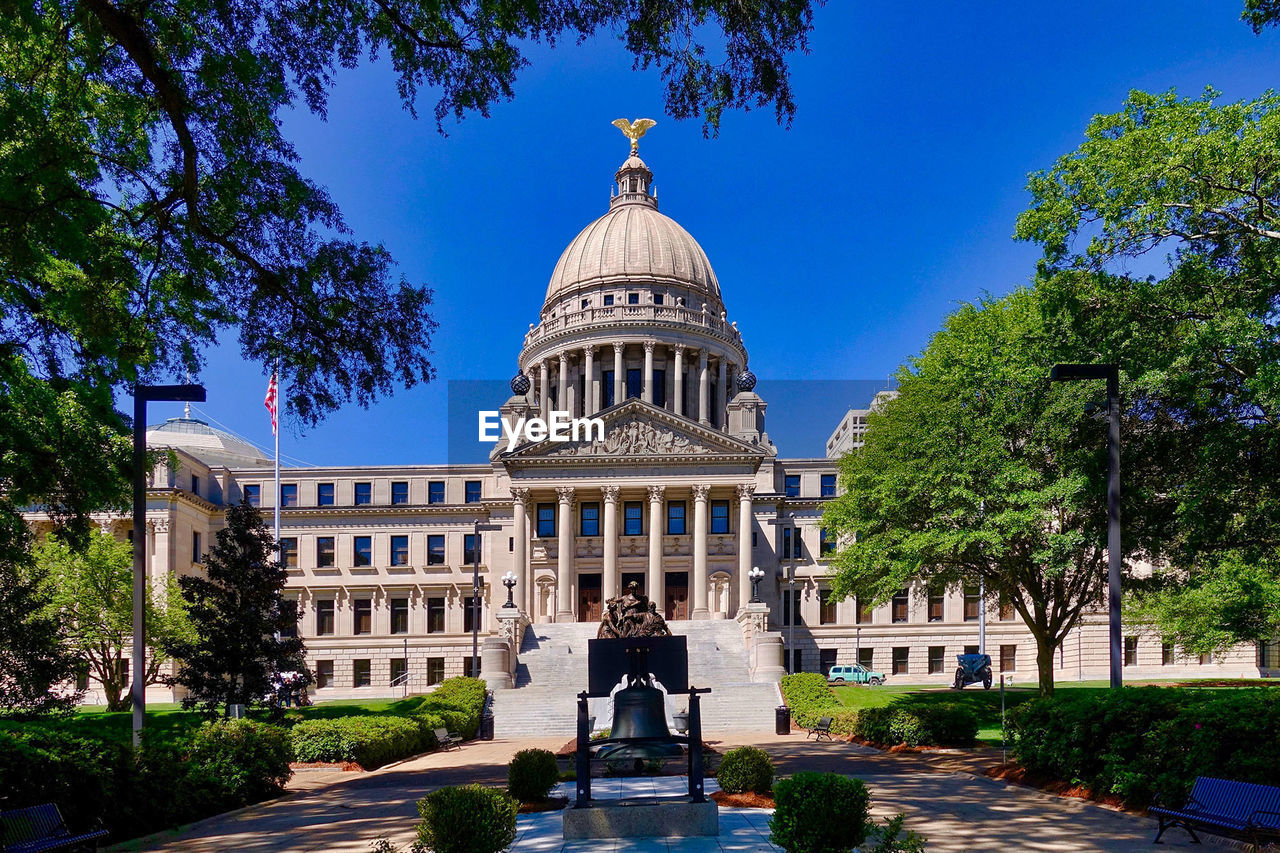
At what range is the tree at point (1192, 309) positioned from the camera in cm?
1967

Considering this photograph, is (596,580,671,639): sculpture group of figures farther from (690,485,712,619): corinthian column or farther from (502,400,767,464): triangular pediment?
(502,400,767,464): triangular pediment

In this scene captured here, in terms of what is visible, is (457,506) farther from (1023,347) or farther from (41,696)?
(1023,347)

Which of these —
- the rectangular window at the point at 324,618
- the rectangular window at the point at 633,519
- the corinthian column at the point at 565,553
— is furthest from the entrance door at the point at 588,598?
the rectangular window at the point at 324,618

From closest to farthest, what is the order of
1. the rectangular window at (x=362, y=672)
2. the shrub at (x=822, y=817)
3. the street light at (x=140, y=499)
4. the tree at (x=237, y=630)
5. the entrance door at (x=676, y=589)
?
the shrub at (x=822, y=817)
the street light at (x=140, y=499)
the tree at (x=237, y=630)
the entrance door at (x=676, y=589)
the rectangular window at (x=362, y=672)

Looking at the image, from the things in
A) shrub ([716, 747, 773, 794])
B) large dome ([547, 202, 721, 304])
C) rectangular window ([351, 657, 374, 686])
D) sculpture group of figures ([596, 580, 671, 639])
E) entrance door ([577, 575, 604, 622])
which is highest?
large dome ([547, 202, 721, 304])

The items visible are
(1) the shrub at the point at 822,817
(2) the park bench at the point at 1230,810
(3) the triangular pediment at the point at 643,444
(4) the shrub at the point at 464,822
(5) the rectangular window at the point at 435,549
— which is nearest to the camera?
(4) the shrub at the point at 464,822

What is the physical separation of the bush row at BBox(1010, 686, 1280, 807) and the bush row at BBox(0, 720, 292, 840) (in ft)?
47.8

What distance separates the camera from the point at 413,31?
12430 mm

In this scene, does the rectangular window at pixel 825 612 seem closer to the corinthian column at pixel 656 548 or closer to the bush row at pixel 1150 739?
the corinthian column at pixel 656 548

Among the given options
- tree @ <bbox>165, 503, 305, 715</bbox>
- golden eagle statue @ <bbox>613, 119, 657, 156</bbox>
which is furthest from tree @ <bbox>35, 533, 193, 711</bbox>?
golden eagle statue @ <bbox>613, 119, 657, 156</bbox>

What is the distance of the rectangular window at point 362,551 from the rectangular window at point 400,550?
5.01 feet

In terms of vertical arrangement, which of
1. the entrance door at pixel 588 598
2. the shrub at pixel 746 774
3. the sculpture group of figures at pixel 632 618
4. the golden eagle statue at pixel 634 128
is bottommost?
the entrance door at pixel 588 598

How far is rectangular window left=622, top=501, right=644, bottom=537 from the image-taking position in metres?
59.8

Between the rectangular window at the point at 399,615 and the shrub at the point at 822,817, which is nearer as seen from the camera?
the shrub at the point at 822,817
